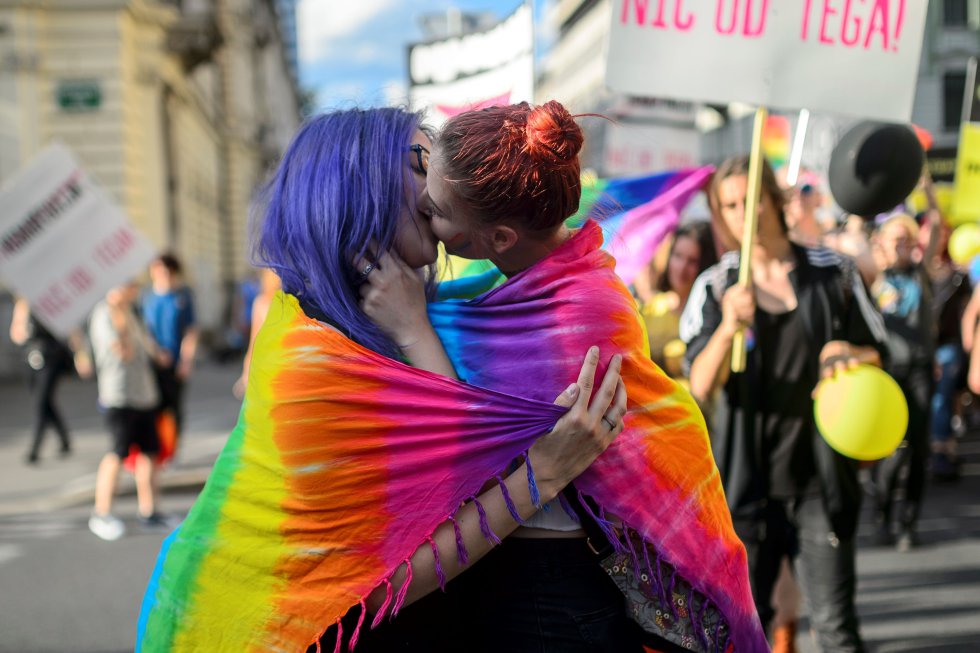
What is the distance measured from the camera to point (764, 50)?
3.17 meters

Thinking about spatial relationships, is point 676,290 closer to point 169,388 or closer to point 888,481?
point 888,481

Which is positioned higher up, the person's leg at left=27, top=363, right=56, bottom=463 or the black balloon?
the black balloon

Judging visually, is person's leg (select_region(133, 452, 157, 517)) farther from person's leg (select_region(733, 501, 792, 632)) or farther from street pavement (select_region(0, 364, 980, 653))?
person's leg (select_region(733, 501, 792, 632))

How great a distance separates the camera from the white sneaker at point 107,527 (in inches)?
252

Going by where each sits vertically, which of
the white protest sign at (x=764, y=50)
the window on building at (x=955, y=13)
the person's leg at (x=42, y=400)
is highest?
the window on building at (x=955, y=13)

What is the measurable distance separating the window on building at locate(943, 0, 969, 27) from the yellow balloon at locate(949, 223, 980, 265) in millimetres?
24553

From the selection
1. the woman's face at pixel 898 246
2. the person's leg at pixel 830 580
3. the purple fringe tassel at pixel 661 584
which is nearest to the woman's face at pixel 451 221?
the purple fringe tassel at pixel 661 584

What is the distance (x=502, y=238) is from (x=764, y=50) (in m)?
1.89

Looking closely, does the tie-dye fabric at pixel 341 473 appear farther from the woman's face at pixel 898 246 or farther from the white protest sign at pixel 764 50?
the woman's face at pixel 898 246

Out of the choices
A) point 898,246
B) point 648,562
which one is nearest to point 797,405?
point 648,562

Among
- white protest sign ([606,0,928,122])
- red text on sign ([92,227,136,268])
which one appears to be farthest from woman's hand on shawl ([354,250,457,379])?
red text on sign ([92,227,136,268])

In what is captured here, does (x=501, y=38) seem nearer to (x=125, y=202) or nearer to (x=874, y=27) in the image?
(x=874, y=27)

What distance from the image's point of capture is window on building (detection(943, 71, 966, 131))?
1204 inches

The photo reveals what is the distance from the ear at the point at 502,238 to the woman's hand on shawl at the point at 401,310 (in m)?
0.17
